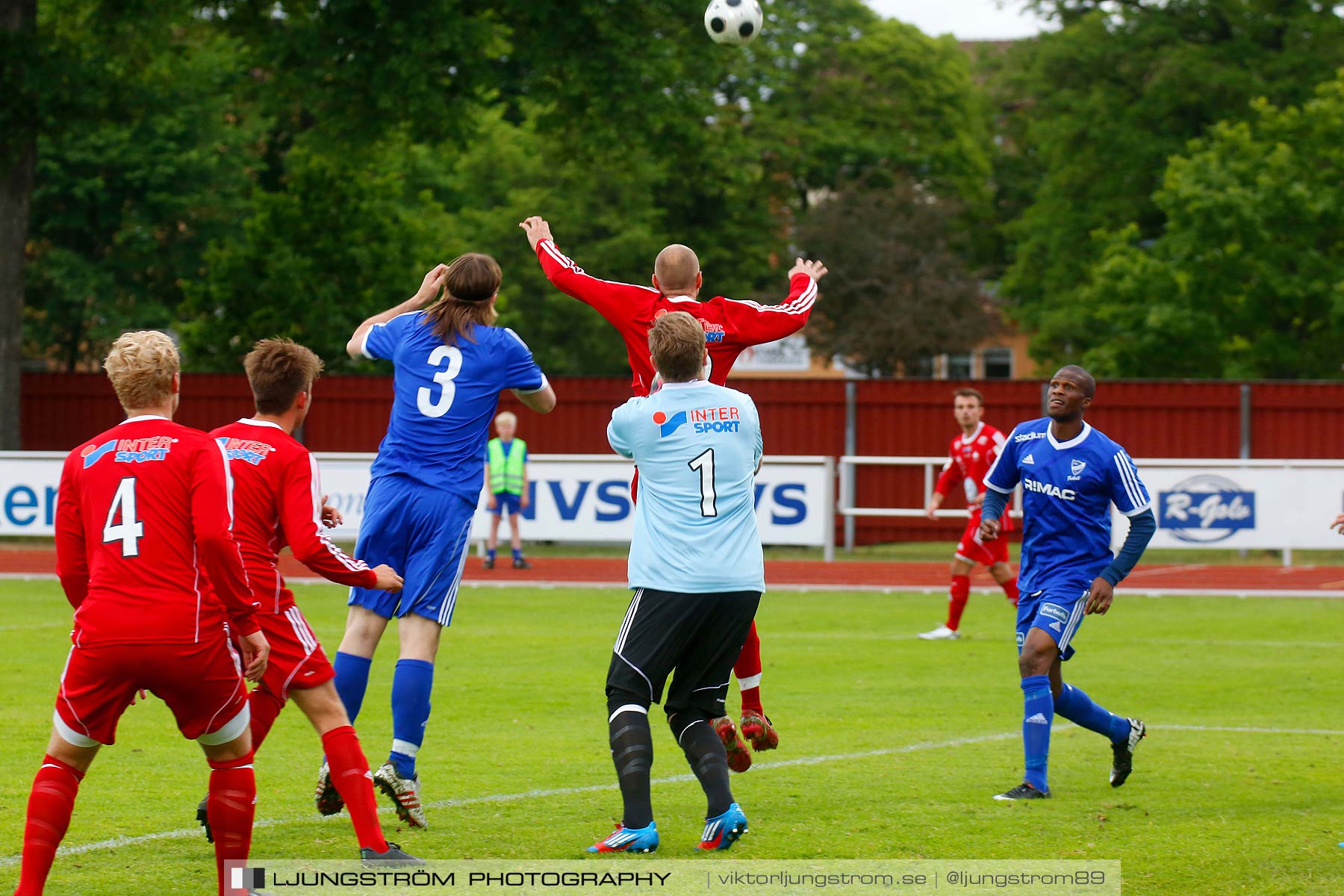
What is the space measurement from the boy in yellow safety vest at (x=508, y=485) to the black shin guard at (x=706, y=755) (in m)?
14.3

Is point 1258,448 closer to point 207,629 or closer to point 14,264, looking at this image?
point 14,264

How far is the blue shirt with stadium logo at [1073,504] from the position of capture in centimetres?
786

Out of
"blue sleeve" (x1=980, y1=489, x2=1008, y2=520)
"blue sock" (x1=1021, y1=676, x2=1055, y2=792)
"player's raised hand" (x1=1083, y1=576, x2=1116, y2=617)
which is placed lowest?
"blue sock" (x1=1021, y1=676, x2=1055, y2=792)

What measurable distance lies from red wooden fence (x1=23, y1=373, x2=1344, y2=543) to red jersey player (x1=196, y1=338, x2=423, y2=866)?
64.2 ft

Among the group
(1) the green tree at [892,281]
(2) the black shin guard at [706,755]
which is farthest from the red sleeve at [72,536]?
(1) the green tree at [892,281]

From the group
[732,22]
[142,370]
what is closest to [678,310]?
[142,370]

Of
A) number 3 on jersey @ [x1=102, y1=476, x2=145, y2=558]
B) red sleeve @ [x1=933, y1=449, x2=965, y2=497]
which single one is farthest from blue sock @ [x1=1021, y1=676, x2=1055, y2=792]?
red sleeve @ [x1=933, y1=449, x2=965, y2=497]

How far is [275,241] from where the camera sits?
102 feet

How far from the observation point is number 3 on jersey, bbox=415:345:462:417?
6730 millimetres

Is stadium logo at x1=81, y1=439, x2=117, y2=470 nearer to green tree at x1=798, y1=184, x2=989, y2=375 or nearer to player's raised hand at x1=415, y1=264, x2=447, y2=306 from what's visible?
player's raised hand at x1=415, y1=264, x2=447, y2=306

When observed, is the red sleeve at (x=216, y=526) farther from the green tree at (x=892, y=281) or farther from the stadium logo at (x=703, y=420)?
the green tree at (x=892, y=281)

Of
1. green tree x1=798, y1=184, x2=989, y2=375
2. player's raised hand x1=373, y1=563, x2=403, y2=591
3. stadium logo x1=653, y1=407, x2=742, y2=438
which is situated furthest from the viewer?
green tree x1=798, y1=184, x2=989, y2=375

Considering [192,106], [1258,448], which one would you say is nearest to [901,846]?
[1258,448]

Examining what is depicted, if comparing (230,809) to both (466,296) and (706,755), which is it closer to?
(706,755)
